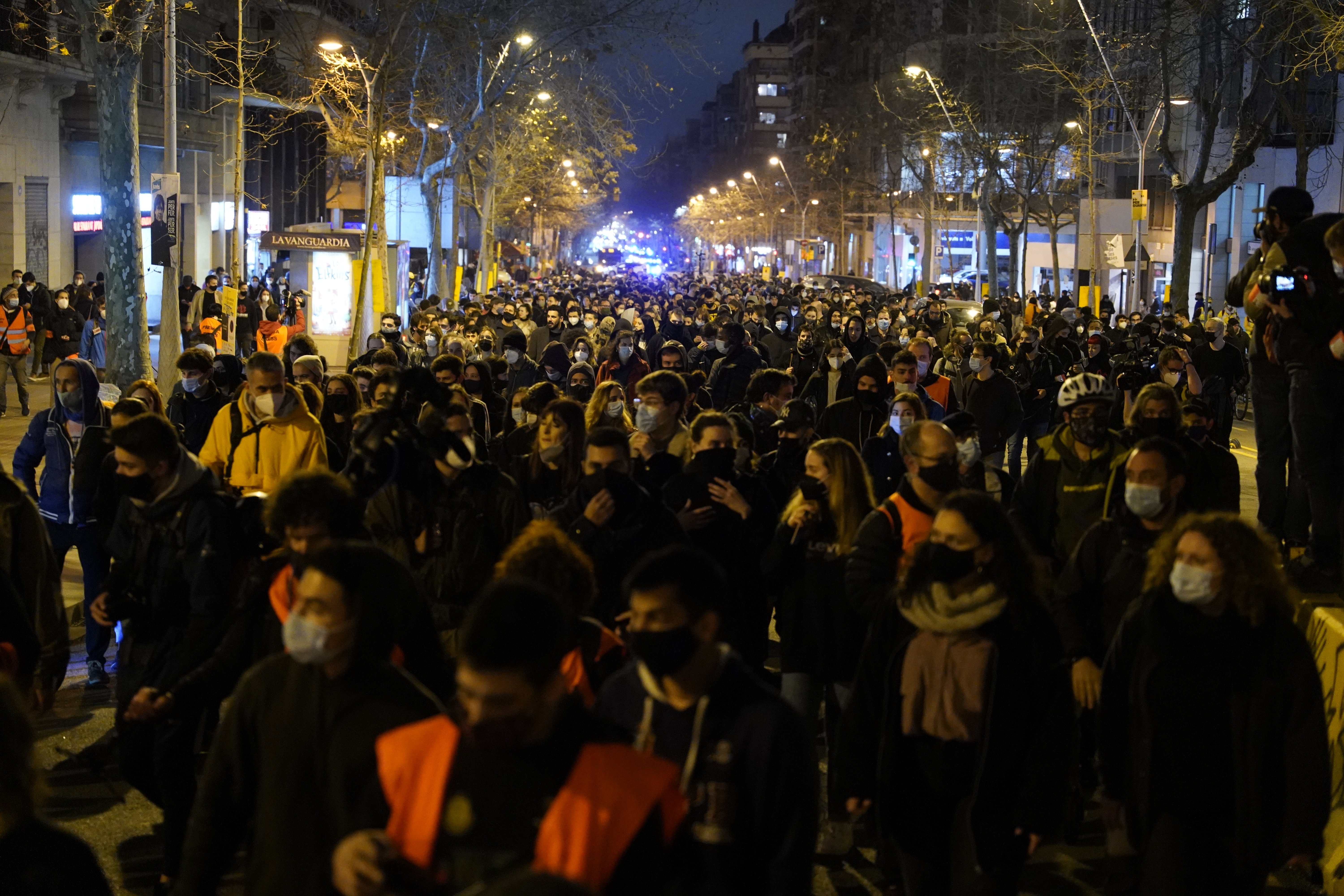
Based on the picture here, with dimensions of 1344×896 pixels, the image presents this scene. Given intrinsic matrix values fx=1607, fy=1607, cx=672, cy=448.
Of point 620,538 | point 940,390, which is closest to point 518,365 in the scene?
point 940,390

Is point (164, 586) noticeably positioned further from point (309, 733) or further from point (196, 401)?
point (196, 401)

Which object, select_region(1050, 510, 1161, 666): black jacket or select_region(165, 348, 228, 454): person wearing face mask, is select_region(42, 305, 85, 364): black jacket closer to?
select_region(165, 348, 228, 454): person wearing face mask

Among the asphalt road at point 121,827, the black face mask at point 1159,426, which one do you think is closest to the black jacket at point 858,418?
the black face mask at point 1159,426

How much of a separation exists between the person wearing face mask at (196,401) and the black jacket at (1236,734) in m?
6.73

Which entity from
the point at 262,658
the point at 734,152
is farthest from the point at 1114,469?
the point at 734,152

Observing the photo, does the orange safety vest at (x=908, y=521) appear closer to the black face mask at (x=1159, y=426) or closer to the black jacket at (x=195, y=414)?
the black face mask at (x=1159, y=426)

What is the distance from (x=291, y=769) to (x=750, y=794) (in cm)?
102

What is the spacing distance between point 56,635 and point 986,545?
3466 millimetres

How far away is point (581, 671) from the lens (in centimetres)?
465

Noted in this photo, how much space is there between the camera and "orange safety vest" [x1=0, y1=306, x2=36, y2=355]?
67.5ft

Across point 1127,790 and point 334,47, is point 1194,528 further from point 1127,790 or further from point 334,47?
point 334,47

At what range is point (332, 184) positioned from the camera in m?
63.7

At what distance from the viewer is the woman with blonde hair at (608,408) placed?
32.8ft

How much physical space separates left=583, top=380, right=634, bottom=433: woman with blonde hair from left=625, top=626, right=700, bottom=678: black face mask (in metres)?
6.48
